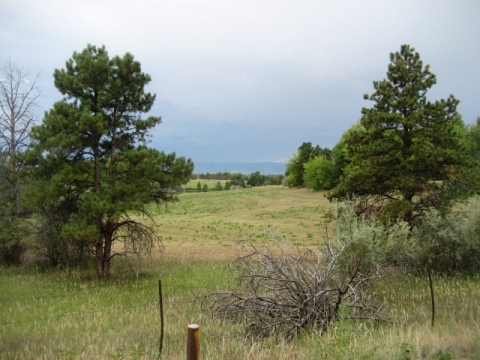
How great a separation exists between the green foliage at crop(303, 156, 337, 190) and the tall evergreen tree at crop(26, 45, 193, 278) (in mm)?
55922

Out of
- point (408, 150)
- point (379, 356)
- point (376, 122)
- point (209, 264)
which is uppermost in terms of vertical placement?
point (376, 122)

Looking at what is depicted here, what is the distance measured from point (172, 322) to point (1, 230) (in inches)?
522

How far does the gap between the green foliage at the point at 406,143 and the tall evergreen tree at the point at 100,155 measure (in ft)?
26.6

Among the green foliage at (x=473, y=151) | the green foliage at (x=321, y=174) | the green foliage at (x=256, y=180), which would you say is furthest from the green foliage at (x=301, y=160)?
the green foliage at (x=473, y=151)

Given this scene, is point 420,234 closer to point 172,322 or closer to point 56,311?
point 172,322

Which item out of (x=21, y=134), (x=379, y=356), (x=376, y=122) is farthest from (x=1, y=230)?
(x=379, y=356)

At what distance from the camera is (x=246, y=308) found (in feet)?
26.8

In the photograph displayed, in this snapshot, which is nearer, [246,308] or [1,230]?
[246,308]

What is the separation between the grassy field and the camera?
576cm

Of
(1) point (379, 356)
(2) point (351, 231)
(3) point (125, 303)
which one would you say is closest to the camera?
(1) point (379, 356)

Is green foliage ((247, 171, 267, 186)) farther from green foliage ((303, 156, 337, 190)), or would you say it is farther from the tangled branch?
the tangled branch

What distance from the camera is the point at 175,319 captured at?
10.0 meters

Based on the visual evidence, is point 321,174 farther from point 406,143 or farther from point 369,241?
point 369,241

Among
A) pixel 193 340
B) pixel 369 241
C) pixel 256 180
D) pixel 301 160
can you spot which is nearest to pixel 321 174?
pixel 301 160
